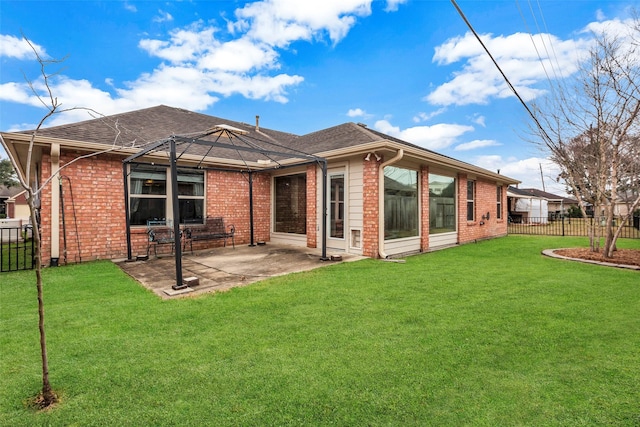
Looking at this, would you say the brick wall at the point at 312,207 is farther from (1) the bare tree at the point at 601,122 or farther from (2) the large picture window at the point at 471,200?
(1) the bare tree at the point at 601,122

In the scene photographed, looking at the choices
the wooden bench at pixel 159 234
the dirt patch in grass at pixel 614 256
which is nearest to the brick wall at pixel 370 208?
the wooden bench at pixel 159 234

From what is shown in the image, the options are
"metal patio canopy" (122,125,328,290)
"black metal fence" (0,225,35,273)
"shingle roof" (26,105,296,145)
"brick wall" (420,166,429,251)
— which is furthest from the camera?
"brick wall" (420,166,429,251)

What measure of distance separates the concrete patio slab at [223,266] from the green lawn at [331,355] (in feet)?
1.44

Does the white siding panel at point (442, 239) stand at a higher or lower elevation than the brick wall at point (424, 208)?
lower

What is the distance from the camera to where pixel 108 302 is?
415 centimetres

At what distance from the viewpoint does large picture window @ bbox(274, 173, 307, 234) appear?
935 centimetres

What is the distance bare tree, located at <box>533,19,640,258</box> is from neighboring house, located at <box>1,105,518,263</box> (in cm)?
268

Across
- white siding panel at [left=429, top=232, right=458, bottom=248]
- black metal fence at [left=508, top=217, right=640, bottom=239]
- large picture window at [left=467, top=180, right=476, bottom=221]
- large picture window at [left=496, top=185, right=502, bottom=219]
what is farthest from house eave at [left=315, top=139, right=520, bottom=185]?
large picture window at [left=496, top=185, right=502, bottom=219]

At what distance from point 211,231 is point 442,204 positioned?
733 cm

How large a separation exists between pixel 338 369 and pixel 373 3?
9.05 m

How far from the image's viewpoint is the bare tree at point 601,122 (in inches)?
279

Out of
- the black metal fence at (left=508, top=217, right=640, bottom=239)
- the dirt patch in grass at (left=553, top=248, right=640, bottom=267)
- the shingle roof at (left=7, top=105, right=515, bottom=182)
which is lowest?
the dirt patch in grass at (left=553, top=248, right=640, bottom=267)

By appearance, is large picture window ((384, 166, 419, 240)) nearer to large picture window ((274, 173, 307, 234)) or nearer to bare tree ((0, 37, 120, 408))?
large picture window ((274, 173, 307, 234))

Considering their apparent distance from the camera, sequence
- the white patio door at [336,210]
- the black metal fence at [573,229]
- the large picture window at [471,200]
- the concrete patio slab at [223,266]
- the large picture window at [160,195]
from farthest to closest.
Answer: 1. the black metal fence at [573,229]
2. the large picture window at [471,200]
3. the white patio door at [336,210]
4. the large picture window at [160,195]
5. the concrete patio slab at [223,266]
